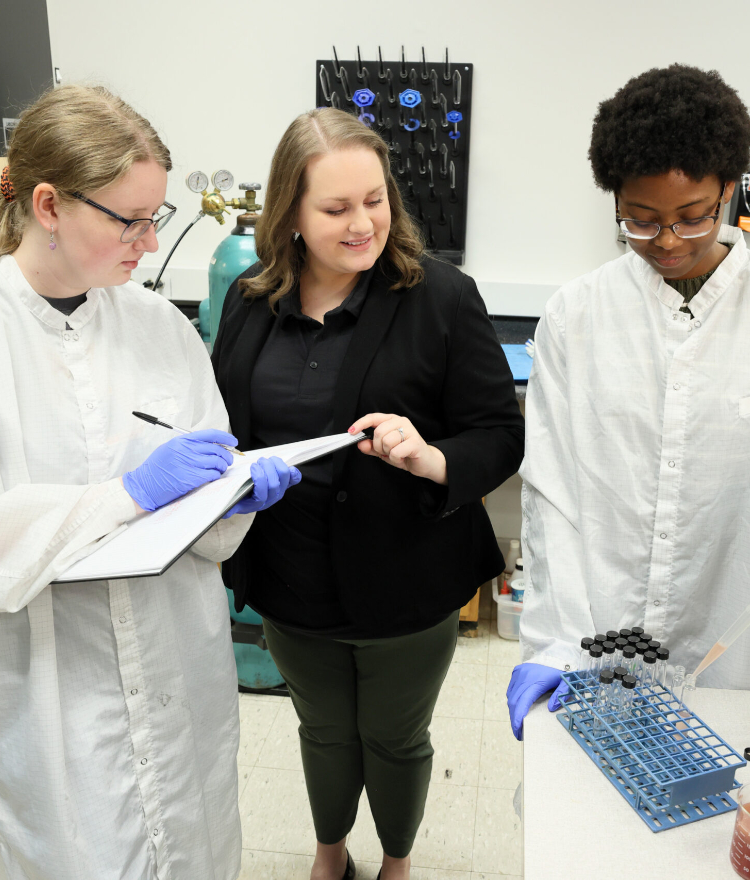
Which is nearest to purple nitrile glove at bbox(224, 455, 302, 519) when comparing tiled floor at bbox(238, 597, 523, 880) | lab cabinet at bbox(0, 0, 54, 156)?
tiled floor at bbox(238, 597, 523, 880)

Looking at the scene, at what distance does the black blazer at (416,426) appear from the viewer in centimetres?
Result: 139

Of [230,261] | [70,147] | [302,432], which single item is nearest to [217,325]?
[230,261]

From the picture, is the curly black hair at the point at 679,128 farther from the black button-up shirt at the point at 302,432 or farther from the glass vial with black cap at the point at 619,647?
the glass vial with black cap at the point at 619,647

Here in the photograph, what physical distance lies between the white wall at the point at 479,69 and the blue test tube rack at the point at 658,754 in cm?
232

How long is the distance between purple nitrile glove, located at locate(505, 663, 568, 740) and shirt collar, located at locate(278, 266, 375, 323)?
0.68 meters

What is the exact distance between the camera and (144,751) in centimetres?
125

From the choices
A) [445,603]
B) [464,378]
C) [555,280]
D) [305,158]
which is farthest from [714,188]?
[555,280]

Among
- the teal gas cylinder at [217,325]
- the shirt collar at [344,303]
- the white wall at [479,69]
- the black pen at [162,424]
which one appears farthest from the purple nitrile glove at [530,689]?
the white wall at [479,69]

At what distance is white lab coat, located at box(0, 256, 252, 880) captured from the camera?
3.59 ft

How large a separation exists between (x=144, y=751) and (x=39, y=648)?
261mm

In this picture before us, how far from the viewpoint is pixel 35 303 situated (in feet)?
3.78

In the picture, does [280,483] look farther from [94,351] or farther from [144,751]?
[144,751]

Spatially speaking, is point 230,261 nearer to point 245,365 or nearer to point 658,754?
point 245,365

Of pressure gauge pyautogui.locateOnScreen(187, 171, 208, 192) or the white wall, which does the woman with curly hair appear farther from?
the white wall
